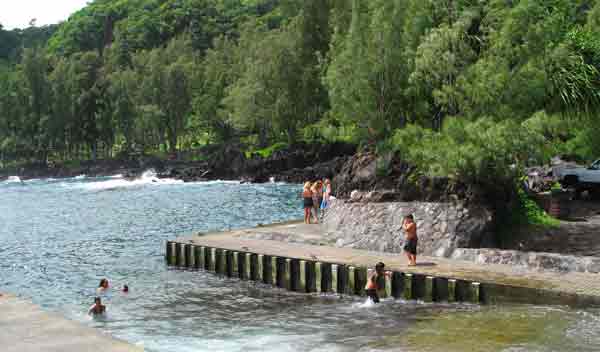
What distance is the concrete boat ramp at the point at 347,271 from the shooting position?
21.3 metres

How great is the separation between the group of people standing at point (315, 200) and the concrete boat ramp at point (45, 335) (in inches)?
770

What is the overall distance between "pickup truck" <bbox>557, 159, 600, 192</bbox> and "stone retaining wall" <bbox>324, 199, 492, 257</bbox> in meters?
12.9

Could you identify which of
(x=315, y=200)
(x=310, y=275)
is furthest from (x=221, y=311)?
(x=315, y=200)

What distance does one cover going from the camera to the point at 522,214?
30.7 m

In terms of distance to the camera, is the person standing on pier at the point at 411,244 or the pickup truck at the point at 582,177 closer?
the person standing on pier at the point at 411,244

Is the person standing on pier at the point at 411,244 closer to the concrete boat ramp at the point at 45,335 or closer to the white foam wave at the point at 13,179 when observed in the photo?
the concrete boat ramp at the point at 45,335

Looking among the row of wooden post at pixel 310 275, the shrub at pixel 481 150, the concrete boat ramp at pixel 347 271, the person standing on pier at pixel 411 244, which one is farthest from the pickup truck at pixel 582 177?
the row of wooden post at pixel 310 275

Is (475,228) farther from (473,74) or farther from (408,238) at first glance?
(473,74)

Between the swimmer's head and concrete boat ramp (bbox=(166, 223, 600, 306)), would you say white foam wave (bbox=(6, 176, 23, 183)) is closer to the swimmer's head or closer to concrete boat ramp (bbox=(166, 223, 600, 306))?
concrete boat ramp (bbox=(166, 223, 600, 306))

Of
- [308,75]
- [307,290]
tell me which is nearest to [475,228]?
[307,290]

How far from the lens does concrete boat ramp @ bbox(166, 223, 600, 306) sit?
838 inches

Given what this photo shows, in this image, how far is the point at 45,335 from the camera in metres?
16.6

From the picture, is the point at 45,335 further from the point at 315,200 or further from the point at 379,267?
the point at 315,200

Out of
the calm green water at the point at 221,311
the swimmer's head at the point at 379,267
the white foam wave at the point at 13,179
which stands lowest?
the white foam wave at the point at 13,179
